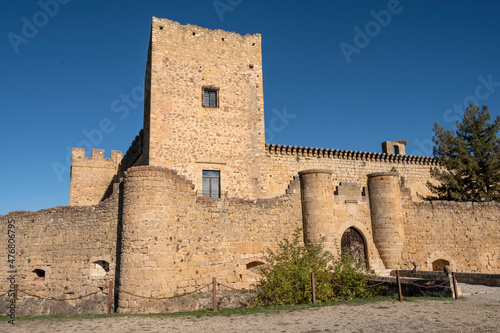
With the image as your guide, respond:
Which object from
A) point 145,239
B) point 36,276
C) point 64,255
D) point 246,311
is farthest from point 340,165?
point 36,276

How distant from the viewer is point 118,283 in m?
12.1

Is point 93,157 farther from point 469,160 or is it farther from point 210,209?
point 469,160

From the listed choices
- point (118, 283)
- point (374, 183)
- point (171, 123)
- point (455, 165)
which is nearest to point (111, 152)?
point (171, 123)

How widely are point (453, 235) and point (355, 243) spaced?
4786mm

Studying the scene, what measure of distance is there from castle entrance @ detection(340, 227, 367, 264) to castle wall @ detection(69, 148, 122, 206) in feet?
50.7

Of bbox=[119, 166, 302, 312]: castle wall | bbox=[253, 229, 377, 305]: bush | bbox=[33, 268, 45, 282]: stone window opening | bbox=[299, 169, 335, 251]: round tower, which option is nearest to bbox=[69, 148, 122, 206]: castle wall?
bbox=[33, 268, 45, 282]: stone window opening

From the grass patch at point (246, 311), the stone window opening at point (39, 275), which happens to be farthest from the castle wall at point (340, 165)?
the stone window opening at point (39, 275)

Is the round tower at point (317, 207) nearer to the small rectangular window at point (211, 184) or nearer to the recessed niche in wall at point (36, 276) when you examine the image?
the small rectangular window at point (211, 184)

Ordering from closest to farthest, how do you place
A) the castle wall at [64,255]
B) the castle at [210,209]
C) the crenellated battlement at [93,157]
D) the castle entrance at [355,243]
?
the castle at [210,209] → the castle wall at [64,255] → the castle entrance at [355,243] → the crenellated battlement at [93,157]

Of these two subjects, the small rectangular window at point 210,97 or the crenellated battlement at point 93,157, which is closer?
the small rectangular window at point 210,97

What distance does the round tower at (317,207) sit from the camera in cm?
1479

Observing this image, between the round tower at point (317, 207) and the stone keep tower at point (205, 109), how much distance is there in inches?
187

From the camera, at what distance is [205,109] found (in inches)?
779

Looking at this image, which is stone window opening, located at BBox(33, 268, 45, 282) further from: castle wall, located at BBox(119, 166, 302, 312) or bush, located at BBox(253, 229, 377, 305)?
bush, located at BBox(253, 229, 377, 305)
